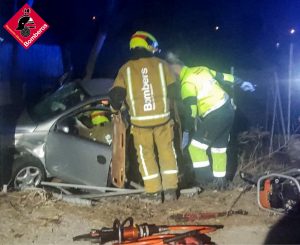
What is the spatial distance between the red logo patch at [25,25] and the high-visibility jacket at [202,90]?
4204 millimetres

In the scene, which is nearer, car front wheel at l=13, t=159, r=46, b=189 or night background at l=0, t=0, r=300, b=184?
car front wheel at l=13, t=159, r=46, b=189

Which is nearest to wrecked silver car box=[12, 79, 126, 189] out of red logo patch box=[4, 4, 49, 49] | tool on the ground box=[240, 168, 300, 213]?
tool on the ground box=[240, 168, 300, 213]

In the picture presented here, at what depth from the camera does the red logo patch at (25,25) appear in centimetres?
846

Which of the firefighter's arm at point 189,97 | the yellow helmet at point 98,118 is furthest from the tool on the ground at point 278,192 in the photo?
the yellow helmet at point 98,118

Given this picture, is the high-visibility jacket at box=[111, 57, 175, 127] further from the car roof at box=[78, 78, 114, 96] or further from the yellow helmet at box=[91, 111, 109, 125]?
the car roof at box=[78, 78, 114, 96]

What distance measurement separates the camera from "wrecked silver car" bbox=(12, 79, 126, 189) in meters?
5.73

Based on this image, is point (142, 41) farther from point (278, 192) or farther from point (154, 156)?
point (278, 192)

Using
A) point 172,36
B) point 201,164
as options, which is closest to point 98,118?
point 201,164

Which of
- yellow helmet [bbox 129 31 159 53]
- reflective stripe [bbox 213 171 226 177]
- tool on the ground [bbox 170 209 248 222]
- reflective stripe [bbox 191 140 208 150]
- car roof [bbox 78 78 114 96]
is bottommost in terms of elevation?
tool on the ground [bbox 170 209 248 222]

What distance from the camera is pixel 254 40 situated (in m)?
27.6

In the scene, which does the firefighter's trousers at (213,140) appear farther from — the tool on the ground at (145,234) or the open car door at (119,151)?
the tool on the ground at (145,234)

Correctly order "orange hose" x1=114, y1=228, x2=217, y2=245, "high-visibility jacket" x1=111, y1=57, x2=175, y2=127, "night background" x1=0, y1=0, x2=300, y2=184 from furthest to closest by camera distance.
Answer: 1. "night background" x1=0, y1=0, x2=300, y2=184
2. "high-visibility jacket" x1=111, y1=57, x2=175, y2=127
3. "orange hose" x1=114, y1=228, x2=217, y2=245

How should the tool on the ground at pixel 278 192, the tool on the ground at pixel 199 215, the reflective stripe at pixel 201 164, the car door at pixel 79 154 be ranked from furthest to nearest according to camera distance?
the reflective stripe at pixel 201 164, the car door at pixel 79 154, the tool on the ground at pixel 199 215, the tool on the ground at pixel 278 192

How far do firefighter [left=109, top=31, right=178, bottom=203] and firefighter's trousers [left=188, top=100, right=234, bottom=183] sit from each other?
609 mm
